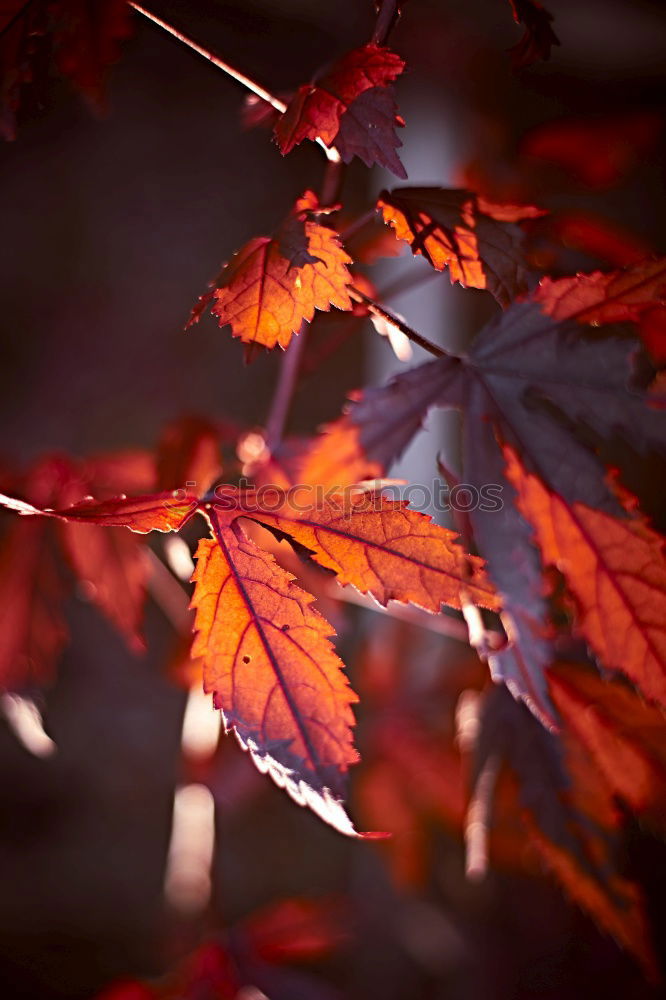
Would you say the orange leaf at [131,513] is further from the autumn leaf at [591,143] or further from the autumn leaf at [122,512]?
the autumn leaf at [591,143]

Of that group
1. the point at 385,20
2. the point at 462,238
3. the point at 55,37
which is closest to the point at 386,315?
the point at 462,238

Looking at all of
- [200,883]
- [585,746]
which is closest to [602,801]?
[585,746]

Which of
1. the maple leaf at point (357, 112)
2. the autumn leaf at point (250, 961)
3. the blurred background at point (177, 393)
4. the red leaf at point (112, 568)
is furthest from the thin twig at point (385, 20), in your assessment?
the blurred background at point (177, 393)

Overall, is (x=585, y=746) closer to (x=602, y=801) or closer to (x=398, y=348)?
(x=602, y=801)

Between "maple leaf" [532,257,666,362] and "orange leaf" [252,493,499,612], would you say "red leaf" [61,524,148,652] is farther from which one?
"maple leaf" [532,257,666,362]

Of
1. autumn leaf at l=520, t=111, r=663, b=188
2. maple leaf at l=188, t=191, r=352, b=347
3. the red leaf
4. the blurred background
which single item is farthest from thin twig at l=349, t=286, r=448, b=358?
the blurred background

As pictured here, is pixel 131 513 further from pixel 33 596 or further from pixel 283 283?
pixel 33 596

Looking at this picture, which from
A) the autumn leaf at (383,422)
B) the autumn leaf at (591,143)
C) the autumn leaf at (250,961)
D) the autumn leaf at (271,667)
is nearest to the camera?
the autumn leaf at (271,667)
